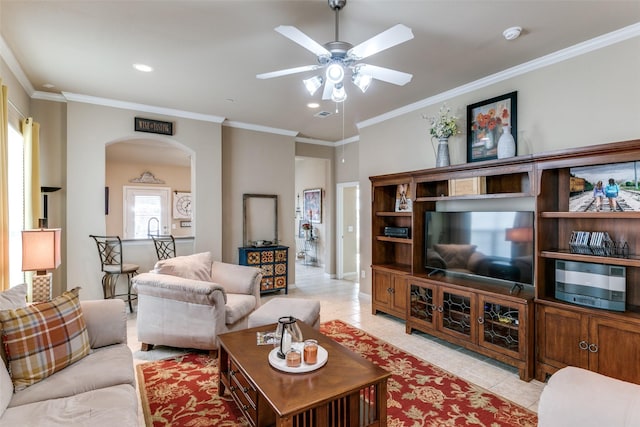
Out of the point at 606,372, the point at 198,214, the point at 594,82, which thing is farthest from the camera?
the point at 198,214

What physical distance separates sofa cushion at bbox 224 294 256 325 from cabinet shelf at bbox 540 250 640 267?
2790 mm

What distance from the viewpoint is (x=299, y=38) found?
1.99m

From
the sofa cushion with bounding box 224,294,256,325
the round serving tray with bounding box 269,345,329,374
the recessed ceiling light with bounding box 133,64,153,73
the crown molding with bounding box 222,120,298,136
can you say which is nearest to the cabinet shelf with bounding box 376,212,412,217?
the sofa cushion with bounding box 224,294,256,325

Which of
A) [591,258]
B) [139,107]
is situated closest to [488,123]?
[591,258]

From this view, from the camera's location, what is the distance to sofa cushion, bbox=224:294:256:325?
316 cm

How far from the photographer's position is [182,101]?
4.30 meters

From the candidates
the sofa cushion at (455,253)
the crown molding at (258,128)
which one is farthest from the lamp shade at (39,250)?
the sofa cushion at (455,253)

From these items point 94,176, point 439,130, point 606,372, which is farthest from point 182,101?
point 606,372

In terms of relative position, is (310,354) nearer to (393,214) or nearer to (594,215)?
(594,215)

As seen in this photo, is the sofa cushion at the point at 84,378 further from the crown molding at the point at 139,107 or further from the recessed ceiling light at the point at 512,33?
the recessed ceiling light at the point at 512,33

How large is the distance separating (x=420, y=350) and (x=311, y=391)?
205cm

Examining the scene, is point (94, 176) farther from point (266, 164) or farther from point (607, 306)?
point (607, 306)

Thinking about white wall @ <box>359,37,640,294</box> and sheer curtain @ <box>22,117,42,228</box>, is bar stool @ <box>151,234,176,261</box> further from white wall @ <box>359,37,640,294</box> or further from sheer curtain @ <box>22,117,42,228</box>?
white wall @ <box>359,37,640,294</box>

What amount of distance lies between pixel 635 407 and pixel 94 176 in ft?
17.1
